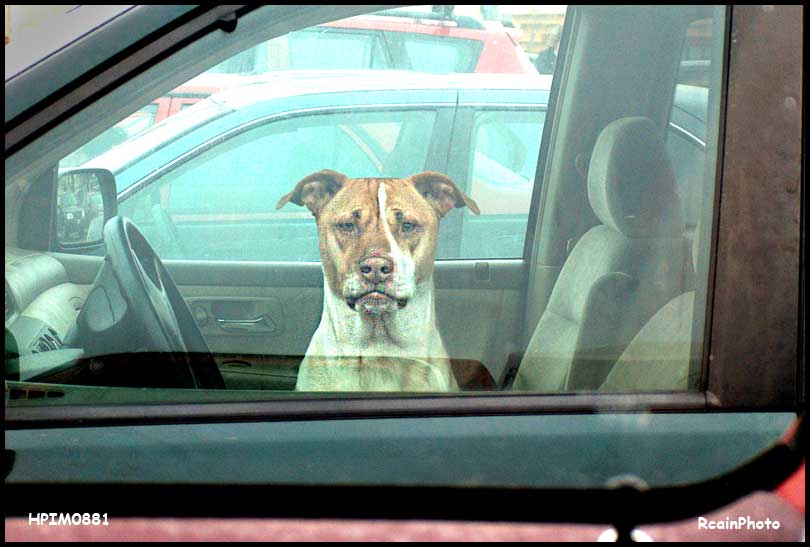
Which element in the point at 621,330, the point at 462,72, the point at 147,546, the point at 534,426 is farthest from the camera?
the point at 462,72

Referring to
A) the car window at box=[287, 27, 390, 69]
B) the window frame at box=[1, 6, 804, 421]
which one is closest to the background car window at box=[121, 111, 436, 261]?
the car window at box=[287, 27, 390, 69]

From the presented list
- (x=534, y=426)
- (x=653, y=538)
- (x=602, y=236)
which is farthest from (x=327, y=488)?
(x=602, y=236)

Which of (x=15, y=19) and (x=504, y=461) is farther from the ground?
(x=15, y=19)

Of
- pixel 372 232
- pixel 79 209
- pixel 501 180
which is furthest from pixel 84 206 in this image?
pixel 501 180

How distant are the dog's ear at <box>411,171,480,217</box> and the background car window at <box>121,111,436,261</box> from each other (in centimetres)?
3

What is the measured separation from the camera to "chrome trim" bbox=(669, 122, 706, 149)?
5.60 ft

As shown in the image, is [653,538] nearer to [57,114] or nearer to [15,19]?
[57,114]

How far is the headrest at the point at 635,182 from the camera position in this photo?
1833mm

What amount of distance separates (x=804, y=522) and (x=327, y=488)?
0.77 meters

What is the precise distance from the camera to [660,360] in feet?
5.40

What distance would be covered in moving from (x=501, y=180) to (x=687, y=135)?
1.43 ft

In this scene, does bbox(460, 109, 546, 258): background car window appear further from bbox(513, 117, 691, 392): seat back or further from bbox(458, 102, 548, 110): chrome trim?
bbox(513, 117, 691, 392): seat back

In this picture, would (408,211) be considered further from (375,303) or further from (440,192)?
(375,303)

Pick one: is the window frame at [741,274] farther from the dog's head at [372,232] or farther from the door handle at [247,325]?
the door handle at [247,325]
